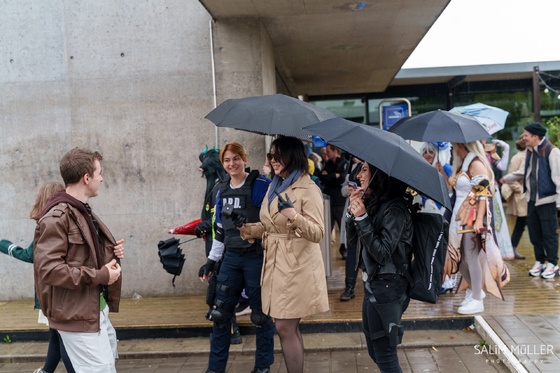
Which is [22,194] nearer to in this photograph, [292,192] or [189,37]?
[189,37]

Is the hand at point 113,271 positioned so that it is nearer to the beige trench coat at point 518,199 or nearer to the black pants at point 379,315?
the black pants at point 379,315

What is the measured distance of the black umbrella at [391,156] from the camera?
146 inches

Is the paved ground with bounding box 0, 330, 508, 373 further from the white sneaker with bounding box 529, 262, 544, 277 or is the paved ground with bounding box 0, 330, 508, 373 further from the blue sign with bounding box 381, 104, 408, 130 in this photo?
the blue sign with bounding box 381, 104, 408, 130

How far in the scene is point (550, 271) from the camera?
8.05 m

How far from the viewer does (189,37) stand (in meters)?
7.44

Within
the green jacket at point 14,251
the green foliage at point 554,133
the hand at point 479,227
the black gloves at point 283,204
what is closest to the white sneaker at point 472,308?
the hand at point 479,227

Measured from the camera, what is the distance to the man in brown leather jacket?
3.60 m

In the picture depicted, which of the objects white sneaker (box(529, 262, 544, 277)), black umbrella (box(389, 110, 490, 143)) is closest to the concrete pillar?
black umbrella (box(389, 110, 490, 143))

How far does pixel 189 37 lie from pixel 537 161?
4.61m

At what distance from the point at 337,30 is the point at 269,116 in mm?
3884

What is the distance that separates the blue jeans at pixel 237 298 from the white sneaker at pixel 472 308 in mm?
2171

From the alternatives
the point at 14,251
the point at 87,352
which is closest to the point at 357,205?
the point at 87,352

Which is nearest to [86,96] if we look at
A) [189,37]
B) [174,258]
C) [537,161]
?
[189,37]

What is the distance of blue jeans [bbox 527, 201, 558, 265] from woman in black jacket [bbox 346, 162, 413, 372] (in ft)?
15.4
